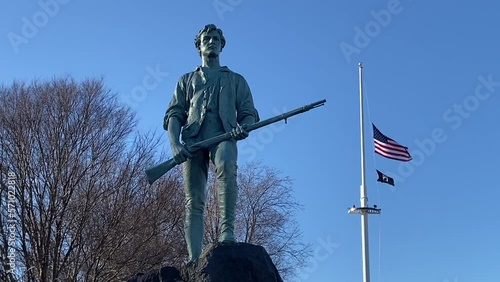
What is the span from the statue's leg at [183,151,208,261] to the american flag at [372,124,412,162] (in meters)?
14.1

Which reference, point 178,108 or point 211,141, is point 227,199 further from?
point 178,108

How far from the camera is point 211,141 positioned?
25.0 feet

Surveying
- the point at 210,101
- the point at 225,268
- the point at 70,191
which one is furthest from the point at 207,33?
the point at 70,191

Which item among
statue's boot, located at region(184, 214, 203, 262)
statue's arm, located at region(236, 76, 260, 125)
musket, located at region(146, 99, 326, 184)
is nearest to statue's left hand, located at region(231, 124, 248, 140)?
musket, located at region(146, 99, 326, 184)

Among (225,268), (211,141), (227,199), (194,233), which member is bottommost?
(225,268)

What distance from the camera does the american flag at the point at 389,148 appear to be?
2112 cm

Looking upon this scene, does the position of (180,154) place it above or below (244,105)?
below

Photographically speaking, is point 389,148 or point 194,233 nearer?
point 194,233

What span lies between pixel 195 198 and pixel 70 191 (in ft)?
44.4

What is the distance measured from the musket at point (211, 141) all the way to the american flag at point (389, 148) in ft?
45.3

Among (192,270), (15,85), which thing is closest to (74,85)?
(15,85)

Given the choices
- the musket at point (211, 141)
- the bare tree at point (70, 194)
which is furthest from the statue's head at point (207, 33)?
the bare tree at point (70, 194)

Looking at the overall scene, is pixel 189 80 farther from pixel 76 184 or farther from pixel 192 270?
pixel 76 184

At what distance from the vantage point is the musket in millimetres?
7609
